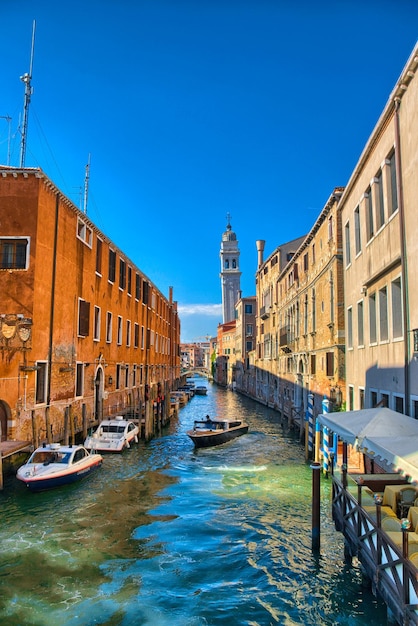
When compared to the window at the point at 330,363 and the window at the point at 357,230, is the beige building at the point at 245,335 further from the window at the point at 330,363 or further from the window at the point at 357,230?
the window at the point at 357,230

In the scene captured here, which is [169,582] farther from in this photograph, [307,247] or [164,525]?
[307,247]

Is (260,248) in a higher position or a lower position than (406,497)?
higher

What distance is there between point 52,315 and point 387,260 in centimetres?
1100

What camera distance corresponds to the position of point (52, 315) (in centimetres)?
1625

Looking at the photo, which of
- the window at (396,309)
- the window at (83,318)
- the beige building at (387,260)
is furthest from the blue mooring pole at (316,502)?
the window at (83,318)

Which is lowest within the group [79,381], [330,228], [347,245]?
[79,381]

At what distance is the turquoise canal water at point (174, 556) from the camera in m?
6.73

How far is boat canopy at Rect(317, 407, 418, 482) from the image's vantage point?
19.5 ft

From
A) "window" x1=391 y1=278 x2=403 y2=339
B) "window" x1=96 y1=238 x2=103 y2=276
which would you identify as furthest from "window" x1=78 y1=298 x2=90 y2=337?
"window" x1=391 y1=278 x2=403 y2=339

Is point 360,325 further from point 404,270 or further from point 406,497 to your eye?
point 406,497

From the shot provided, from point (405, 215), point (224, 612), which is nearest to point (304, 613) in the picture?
point (224, 612)

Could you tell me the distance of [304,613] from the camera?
670 centimetres

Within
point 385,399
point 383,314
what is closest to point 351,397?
point 385,399

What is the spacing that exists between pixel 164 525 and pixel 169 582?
2.67 meters
